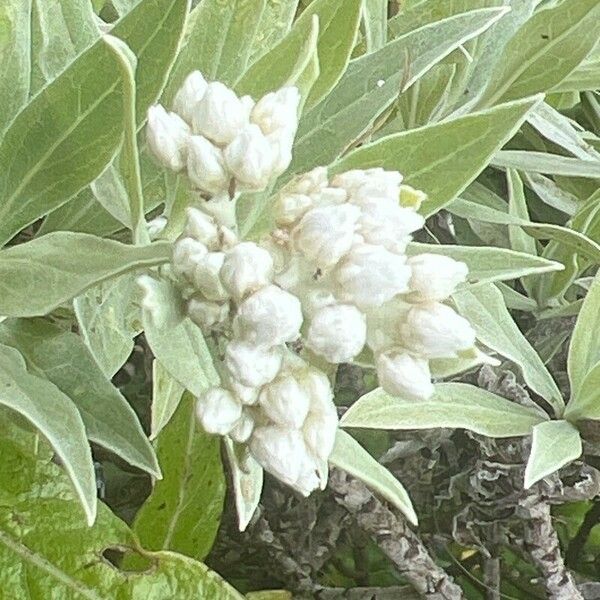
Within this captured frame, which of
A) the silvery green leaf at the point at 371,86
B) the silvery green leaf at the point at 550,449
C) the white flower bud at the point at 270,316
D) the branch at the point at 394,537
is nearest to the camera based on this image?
the white flower bud at the point at 270,316

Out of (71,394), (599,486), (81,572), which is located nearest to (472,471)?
(599,486)

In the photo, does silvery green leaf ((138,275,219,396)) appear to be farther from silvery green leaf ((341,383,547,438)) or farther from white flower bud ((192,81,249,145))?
silvery green leaf ((341,383,547,438))

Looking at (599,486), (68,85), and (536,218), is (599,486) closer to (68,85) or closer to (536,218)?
(536,218)

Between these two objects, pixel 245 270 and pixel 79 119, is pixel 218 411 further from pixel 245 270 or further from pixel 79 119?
pixel 79 119

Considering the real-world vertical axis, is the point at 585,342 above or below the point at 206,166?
below

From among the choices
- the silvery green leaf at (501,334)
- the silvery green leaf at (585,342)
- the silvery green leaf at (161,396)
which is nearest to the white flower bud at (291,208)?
the silvery green leaf at (161,396)

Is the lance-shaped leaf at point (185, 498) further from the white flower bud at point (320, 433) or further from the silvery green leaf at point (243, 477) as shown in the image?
the white flower bud at point (320, 433)

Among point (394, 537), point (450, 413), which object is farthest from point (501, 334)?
point (394, 537)
